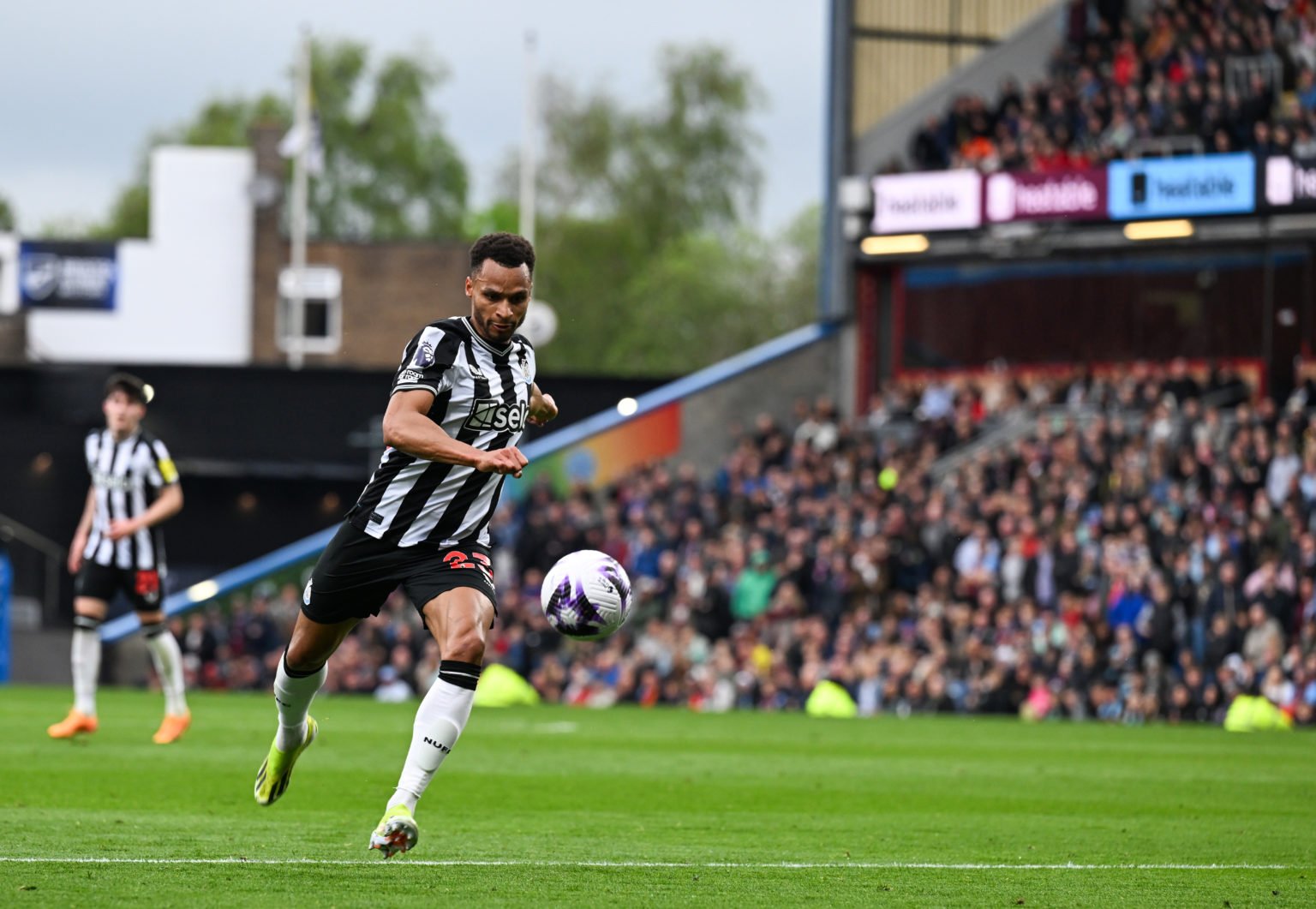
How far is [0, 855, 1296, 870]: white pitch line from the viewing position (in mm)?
8258

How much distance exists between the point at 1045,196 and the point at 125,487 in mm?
20920

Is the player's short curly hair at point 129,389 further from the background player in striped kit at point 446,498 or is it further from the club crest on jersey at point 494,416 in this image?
the club crest on jersey at point 494,416

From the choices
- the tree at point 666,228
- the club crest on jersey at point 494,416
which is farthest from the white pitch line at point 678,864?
the tree at point 666,228

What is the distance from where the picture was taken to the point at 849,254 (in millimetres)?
38125

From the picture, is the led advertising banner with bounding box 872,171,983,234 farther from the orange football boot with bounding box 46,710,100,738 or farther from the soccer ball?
the soccer ball

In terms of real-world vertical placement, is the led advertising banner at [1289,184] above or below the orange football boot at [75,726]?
above

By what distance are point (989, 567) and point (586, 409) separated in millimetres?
14503

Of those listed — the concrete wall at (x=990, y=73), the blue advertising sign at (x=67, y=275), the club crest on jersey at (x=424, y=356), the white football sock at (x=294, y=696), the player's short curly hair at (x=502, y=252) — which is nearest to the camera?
the club crest on jersey at (x=424, y=356)

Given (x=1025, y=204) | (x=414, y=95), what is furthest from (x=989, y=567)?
(x=414, y=95)

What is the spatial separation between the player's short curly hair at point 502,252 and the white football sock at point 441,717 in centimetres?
168

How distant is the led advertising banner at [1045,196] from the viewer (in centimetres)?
3234

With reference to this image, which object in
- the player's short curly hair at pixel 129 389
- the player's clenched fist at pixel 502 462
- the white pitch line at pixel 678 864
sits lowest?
the white pitch line at pixel 678 864

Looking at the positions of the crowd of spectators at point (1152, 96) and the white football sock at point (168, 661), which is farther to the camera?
the crowd of spectators at point (1152, 96)

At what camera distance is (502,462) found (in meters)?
8.03
